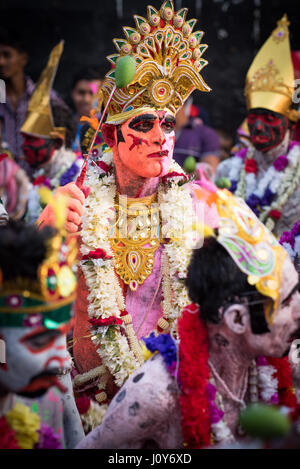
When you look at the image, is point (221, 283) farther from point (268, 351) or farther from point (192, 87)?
point (192, 87)

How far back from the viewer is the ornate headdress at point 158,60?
Answer: 352 centimetres

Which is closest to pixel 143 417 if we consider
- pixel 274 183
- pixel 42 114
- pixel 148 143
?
pixel 148 143

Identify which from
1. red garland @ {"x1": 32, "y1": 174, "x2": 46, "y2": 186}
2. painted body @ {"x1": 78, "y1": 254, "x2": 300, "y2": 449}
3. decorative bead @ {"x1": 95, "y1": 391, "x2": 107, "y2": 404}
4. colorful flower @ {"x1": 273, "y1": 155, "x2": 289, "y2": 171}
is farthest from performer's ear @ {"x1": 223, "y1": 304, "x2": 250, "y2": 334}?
red garland @ {"x1": 32, "y1": 174, "x2": 46, "y2": 186}

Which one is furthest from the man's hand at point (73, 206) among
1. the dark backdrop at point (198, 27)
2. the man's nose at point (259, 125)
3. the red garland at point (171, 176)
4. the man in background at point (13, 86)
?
the dark backdrop at point (198, 27)

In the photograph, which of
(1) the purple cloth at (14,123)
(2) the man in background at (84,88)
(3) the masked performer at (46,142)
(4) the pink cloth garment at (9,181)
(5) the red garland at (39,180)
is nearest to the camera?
(4) the pink cloth garment at (9,181)

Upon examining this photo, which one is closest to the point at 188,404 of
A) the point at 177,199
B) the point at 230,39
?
the point at 177,199

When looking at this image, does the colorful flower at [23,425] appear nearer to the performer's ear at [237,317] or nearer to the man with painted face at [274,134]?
the performer's ear at [237,317]

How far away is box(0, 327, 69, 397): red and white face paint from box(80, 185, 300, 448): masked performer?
36 cm

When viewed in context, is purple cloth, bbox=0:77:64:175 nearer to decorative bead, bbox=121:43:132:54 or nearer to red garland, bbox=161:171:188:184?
red garland, bbox=161:171:188:184

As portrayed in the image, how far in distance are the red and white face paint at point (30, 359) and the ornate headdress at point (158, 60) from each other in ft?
5.91

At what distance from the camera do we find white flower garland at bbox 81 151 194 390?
3.40 metres

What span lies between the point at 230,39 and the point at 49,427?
26.8 feet

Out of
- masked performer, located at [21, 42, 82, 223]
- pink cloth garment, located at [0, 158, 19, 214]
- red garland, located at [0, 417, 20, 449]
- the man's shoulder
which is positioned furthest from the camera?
the man's shoulder
